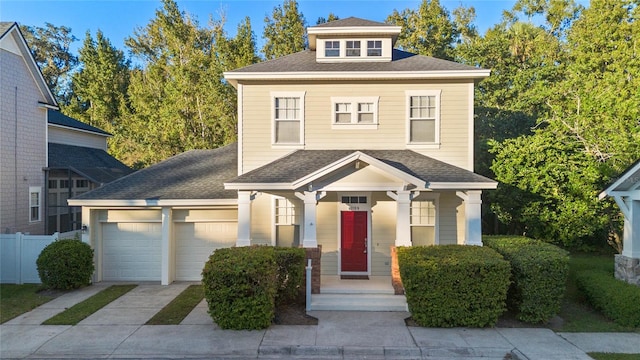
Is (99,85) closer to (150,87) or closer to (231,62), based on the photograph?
(150,87)

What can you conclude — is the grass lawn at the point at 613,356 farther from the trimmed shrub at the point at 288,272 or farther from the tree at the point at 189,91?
the tree at the point at 189,91

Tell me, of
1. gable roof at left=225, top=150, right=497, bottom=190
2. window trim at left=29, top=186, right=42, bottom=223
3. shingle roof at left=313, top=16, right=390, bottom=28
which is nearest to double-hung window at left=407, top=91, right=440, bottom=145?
gable roof at left=225, top=150, right=497, bottom=190

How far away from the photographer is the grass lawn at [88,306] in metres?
9.11

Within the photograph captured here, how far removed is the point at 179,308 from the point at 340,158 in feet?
19.1

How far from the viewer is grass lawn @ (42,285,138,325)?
911 centimetres

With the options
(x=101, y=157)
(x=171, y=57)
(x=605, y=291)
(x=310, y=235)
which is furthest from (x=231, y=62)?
(x=605, y=291)

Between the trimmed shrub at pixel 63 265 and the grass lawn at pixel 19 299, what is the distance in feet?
1.44

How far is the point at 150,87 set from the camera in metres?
26.5

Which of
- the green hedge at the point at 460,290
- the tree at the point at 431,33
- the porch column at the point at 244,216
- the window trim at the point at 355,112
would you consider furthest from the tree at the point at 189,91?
the green hedge at the point at 460,290

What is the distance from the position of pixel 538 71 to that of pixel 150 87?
2474 cm

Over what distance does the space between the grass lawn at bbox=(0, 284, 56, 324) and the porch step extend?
7414 millimetres

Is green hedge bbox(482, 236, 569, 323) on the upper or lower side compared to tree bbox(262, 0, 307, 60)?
lower

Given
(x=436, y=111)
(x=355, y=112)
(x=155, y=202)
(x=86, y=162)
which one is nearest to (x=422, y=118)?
(x=436, y=111)

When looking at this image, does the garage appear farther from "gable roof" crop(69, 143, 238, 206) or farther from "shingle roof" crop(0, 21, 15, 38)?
"shingle roof" crop(0, 21, 15, 38)
